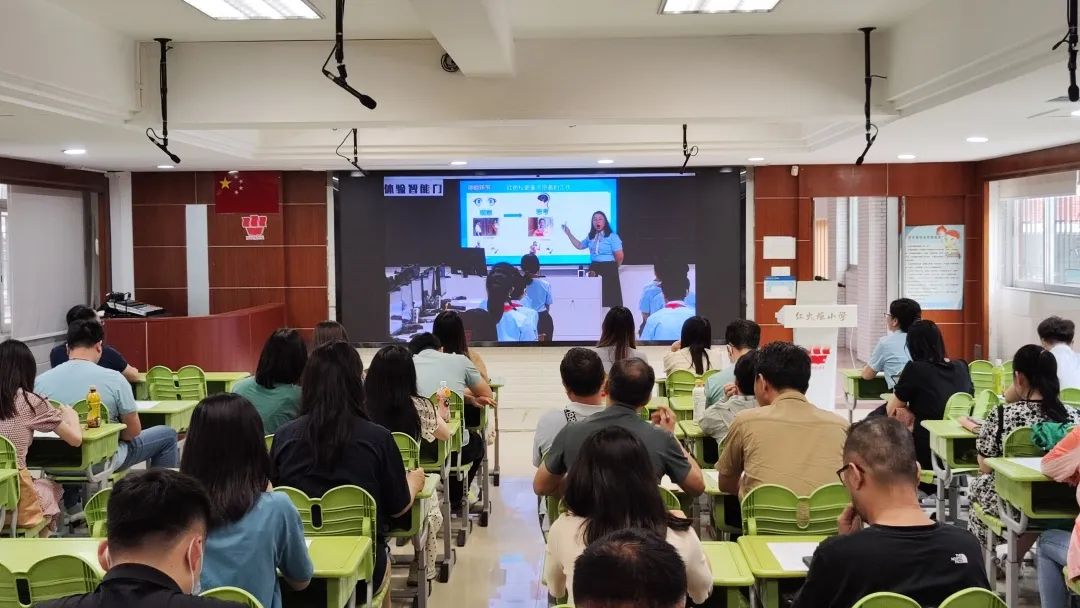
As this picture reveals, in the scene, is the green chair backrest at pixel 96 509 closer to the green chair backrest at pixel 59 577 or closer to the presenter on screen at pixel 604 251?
the green chair backrest at pixel 59 577

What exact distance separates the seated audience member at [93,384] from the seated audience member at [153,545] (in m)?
4.08

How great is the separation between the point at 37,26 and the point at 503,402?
22.2 feet

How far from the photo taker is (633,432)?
11.2 ft

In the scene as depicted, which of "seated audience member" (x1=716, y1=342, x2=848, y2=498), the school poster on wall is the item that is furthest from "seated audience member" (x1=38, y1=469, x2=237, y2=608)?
the school poster on wall

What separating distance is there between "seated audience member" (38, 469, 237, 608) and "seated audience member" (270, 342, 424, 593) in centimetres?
154

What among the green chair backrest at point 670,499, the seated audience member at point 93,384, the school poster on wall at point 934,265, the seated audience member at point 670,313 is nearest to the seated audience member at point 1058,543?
the green chair backrest at point 670,499

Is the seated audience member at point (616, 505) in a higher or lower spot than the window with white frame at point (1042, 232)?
lower

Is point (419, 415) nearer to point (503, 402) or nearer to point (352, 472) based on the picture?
point (352, 472)

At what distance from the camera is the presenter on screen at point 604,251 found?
11.1 meters

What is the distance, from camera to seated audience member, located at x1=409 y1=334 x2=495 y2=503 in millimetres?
5871

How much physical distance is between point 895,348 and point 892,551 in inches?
193

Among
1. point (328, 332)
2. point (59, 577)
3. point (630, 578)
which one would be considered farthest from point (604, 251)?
point (630, 578)

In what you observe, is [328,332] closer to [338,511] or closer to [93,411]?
[93,411]

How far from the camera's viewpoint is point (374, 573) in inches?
144
